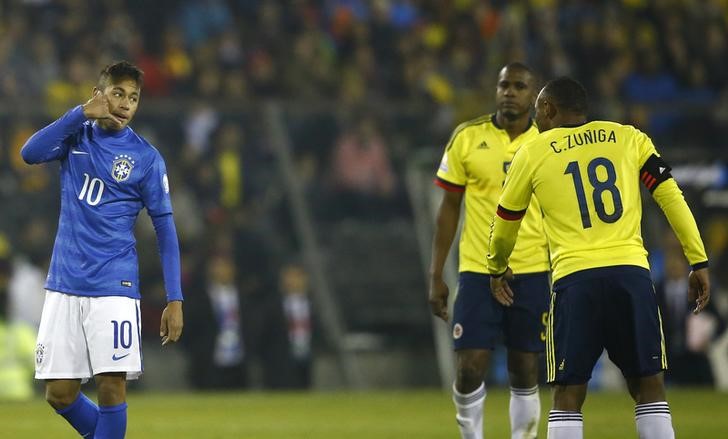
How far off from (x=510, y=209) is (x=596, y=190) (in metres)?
0.48

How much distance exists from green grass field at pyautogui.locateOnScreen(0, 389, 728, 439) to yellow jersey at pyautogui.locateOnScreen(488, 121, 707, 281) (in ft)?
13.2

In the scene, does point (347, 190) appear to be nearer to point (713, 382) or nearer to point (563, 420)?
point (713, 382)

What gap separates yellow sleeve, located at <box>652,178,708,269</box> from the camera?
6949mm

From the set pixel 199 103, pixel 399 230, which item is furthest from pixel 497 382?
pixel 199 103

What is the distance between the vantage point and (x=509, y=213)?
7.13m

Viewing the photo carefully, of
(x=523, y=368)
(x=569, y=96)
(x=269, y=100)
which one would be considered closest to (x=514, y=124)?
(x=523, y=368)

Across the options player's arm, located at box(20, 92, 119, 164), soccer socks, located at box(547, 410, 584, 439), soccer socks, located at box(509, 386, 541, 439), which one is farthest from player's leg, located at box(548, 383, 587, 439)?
player's arm, located at box(20, 92, 119, 164)

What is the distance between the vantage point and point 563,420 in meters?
6.86

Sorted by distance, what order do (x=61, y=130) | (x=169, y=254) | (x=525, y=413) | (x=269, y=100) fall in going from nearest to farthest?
(x=61, y=130), (x=169, y=254), (x=525, y=413), (x=269, y=100)

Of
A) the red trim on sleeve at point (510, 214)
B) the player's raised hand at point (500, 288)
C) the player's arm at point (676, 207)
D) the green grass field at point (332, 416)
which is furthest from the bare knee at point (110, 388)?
the green grass field at point (332, 416)

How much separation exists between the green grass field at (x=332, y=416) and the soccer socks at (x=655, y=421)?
383cm

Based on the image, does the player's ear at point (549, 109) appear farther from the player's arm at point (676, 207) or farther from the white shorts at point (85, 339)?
the white shorts at point (85, 339)

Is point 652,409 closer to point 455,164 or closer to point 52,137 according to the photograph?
point 455,164

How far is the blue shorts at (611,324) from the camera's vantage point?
22.4 ft
